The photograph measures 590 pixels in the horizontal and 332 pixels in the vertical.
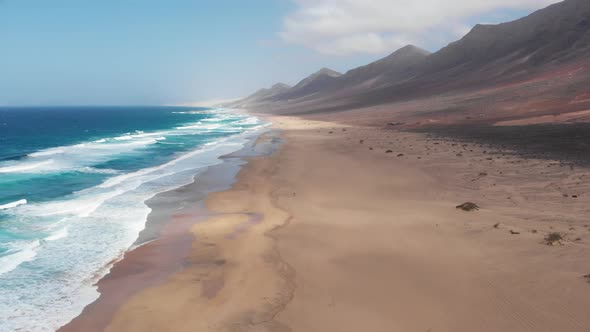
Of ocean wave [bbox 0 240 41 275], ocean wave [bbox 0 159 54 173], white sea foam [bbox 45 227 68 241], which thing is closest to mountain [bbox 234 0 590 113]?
white sea foam [bbox 45 227 68 241]

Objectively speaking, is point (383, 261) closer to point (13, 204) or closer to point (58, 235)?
point (58, 235)

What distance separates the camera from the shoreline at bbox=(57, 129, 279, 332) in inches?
366

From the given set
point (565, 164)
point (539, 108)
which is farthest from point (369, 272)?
point (539, 108)

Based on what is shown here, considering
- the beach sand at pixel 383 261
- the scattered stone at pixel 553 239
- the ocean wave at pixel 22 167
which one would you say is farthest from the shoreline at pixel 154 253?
the ocean wave at pixel 22 167

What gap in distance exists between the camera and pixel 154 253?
1278 centimetres

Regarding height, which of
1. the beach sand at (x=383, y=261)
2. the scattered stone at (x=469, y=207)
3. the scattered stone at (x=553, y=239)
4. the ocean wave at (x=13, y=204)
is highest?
the scattered stone at (x=553, y=239)

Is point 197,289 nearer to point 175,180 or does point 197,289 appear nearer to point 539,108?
point 175,180

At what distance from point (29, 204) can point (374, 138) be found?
33636 millimetres

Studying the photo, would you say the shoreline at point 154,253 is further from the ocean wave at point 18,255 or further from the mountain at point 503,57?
the mountain at point 503,57

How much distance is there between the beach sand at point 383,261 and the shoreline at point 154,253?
4.0 inches

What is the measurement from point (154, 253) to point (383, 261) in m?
7.46

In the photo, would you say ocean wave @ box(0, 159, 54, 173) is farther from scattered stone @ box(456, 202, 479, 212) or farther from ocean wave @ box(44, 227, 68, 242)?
scattered stone @ box(456, 202, 479, 212)

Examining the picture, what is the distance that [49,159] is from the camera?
3647 cm

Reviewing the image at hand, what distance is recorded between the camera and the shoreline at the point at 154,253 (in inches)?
366
